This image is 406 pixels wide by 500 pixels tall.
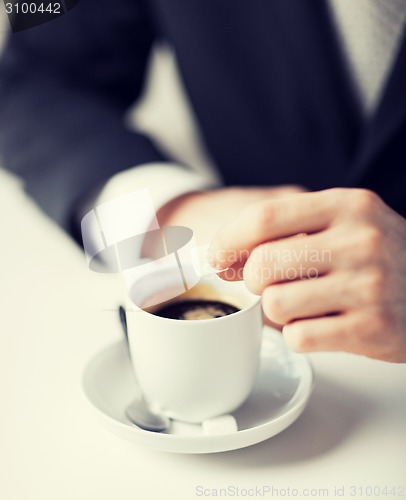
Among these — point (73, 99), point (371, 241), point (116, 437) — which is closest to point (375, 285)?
point (371, 241)

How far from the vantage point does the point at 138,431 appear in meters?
0.30

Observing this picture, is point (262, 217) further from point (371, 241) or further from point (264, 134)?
point (264, 134)

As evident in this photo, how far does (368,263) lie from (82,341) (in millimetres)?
208

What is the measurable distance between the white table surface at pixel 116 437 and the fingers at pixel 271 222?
107 millimetres

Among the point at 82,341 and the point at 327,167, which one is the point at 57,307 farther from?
the point at 327,167

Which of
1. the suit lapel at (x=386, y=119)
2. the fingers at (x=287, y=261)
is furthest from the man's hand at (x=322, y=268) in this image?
the suit lapel at (x=386, y=119)

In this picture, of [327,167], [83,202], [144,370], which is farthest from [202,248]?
[327,167]

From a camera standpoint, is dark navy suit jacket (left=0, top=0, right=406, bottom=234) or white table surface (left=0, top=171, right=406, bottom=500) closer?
white table surface (left=0, top=171, right=406, bottom=500)

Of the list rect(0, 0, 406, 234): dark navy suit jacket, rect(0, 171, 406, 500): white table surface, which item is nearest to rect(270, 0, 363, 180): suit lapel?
rect(0, 0, 406, 234): dark navy suit jacket

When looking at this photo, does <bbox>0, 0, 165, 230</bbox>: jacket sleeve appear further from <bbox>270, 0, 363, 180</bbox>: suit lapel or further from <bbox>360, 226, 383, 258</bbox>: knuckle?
<bbox>360, 226, 383, 258</bbox>: knuckle

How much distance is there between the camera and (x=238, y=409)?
36 cm

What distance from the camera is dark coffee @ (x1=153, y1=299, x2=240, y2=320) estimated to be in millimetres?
381

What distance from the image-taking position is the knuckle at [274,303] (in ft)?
1.03

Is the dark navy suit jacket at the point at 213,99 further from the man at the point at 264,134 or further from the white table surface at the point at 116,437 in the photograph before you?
the white table surface at the point at 116,437
